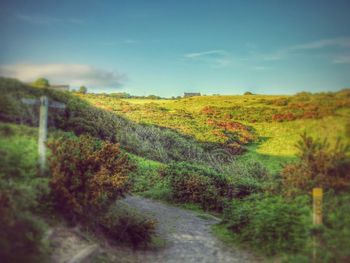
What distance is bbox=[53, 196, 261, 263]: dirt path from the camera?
290 inches

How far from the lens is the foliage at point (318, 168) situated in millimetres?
7488

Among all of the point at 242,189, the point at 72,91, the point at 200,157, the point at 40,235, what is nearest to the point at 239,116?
the point at 242,189

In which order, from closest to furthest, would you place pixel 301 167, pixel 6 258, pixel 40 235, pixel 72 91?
pixel 6 258 < pixel 40 235 < pixel 301 167 < pixel 72 91

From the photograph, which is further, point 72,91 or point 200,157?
point 200,157

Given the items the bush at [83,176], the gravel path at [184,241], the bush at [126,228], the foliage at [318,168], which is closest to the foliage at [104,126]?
the bush at [83,176]

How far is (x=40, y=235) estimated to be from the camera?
21.4 feet

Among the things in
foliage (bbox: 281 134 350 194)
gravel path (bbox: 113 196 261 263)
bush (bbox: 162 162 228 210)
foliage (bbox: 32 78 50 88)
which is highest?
foliage (bbox: 32 78 50 88)

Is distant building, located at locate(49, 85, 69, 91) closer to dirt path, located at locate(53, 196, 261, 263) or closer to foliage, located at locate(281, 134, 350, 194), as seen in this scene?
dirt path, located at locate(53, 196, 261, 263)

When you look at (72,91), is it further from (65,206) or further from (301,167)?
(301,167)

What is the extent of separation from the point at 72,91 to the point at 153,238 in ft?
12.6

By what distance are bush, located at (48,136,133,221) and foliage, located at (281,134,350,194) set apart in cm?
358

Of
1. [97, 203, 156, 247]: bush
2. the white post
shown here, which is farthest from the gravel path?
the white post

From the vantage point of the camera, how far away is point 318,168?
7.79 m

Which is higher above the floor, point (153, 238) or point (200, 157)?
point (200, 157)
